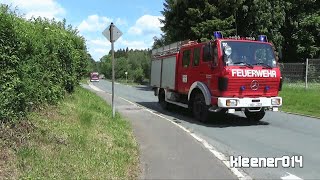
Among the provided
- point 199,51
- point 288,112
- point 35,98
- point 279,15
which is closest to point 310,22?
point 279,15

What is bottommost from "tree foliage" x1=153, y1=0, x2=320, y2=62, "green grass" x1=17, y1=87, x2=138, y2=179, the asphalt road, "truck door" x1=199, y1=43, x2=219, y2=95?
the asphalt road

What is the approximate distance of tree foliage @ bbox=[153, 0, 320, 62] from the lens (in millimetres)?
35688

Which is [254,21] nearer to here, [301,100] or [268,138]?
[301,100]

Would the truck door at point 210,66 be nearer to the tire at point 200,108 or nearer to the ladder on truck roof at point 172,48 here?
the tire at point 200,108

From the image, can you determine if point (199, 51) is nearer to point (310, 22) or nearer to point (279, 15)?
point (279, 15)

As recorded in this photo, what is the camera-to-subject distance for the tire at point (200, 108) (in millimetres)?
15619

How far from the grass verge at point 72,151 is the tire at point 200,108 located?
13.7ft

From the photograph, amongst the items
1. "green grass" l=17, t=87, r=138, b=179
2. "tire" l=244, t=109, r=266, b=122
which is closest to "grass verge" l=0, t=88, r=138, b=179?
"green grass" l=17, t=87, r=138, b=179

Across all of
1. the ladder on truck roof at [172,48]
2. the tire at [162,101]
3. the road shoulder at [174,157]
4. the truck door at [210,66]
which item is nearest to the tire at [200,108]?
the truck door at [210,66]

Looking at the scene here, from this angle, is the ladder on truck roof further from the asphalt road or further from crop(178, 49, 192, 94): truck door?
the asphalt road

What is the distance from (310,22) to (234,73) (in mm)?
28454

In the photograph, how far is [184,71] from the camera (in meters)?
17.9

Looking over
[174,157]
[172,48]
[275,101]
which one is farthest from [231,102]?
[172,48]

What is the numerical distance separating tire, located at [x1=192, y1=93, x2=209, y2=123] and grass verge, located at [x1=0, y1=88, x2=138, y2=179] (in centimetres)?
416
